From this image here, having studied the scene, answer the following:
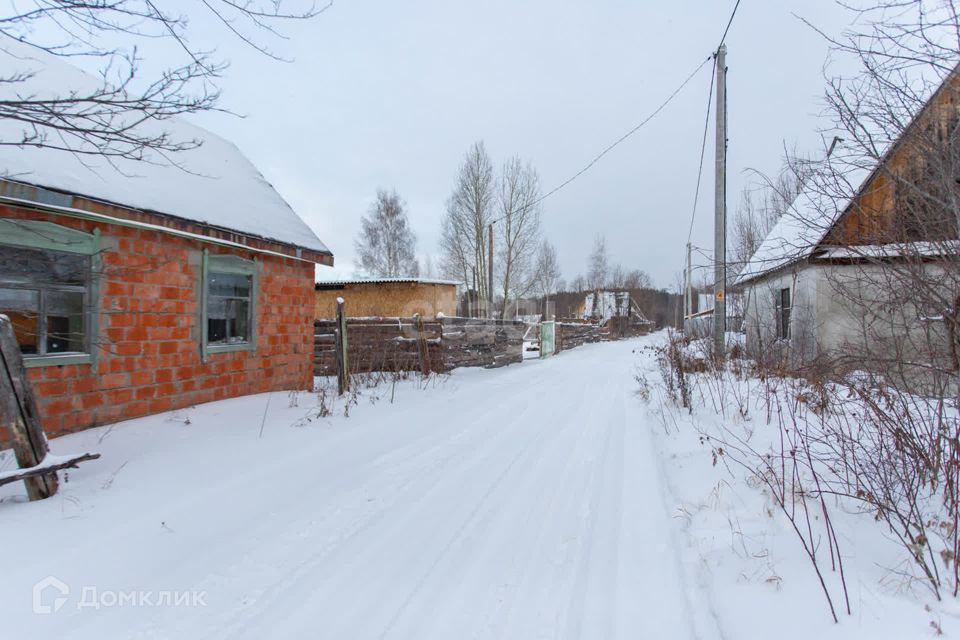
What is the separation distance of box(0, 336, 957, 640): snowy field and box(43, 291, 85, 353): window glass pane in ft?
3.44

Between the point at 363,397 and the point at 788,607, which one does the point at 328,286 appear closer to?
the point at 363,397

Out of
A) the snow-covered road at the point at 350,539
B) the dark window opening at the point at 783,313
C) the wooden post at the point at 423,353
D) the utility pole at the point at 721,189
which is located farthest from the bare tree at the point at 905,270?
the dark window opening at the point at 783,313

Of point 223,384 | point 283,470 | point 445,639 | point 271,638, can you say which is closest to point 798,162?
point 445,639

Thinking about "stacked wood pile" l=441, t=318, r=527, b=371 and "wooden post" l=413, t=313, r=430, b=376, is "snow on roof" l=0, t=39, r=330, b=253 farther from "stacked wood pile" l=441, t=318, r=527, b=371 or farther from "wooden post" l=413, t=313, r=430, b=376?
"stacked wood pile" l=441, t=318, r=527, b=371

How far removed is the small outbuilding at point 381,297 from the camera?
2175cm

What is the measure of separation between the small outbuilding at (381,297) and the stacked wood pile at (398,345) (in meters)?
9.67

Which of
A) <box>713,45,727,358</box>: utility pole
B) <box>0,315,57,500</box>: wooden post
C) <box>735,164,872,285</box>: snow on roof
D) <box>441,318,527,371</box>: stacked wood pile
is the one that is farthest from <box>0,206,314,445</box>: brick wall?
<box>713,45,727,358</box>: utility pole

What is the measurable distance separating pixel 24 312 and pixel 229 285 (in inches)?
101

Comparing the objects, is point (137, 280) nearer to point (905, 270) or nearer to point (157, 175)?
point (157, 175)

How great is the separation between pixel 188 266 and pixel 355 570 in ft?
18.1

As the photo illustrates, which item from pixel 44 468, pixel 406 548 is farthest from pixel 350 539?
pixel 44 468

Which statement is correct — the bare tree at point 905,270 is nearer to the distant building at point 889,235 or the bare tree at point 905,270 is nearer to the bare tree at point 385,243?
the distant building at point 889,235

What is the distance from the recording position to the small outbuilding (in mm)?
21750

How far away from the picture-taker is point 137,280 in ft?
18.4
